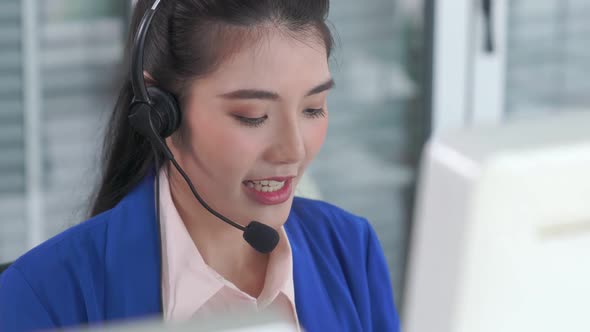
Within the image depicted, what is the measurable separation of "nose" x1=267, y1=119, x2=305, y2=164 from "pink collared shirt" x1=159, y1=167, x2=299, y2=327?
0.17 metres

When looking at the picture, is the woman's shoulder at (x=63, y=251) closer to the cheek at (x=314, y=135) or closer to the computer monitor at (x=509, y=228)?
the cheek at (x=314, y=135)

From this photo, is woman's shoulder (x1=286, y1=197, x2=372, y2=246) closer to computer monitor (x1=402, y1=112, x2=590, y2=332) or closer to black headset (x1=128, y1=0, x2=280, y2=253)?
black headset (x1=128, y1=0, x2=280, y2=253)

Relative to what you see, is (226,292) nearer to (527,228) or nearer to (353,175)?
(527,228)

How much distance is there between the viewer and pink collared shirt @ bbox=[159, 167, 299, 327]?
1.15 m

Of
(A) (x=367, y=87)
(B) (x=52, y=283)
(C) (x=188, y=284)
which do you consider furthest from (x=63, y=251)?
(A) (x=367, y=87)

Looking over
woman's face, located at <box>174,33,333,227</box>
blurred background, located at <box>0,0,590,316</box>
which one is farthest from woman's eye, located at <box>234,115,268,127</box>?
blurred background, located at <box>0,0,590,316</box>

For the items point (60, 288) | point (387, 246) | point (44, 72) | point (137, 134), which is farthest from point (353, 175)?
point (60, 288)

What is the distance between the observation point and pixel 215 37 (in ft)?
3.73

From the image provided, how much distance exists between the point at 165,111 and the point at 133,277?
21 cm

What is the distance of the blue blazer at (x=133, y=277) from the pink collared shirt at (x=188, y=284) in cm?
1

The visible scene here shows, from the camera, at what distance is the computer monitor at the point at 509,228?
384 mm

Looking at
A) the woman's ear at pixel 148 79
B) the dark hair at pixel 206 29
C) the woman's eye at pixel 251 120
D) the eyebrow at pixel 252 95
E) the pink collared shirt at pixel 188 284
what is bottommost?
the pink collared shirt at pixel 188 284

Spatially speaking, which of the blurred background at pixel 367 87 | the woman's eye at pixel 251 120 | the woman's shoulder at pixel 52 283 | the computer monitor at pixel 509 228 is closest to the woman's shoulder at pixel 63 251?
the woman's shoulder at pixel 52 283

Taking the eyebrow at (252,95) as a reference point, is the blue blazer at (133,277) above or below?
below
